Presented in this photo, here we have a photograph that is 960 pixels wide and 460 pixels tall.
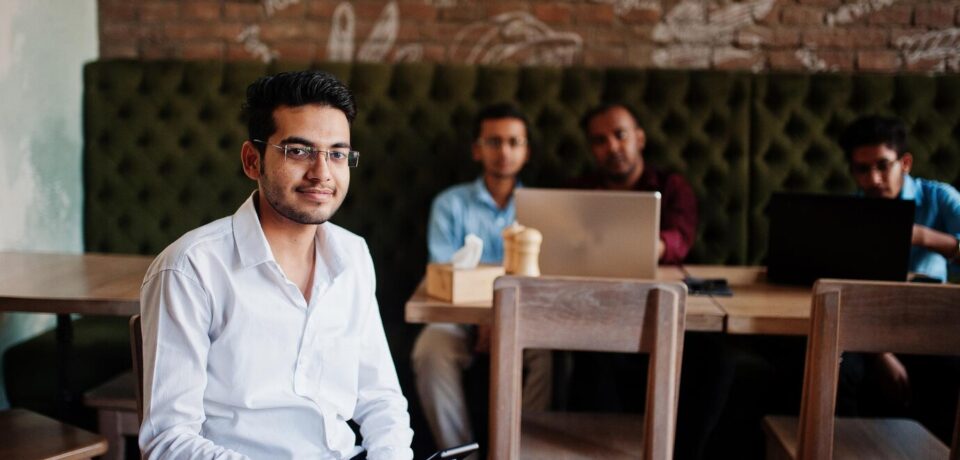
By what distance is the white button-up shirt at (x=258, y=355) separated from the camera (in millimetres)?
1256

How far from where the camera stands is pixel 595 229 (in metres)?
2.10

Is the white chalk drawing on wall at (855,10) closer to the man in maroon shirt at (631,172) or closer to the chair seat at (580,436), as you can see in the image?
the man in maroon shirt at (631,172)

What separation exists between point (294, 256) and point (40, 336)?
1.75 metres

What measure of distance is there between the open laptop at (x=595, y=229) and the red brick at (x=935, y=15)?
1978 mm

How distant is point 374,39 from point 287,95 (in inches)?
81.9

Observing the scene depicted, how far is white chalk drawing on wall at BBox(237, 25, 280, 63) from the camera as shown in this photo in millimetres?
3404

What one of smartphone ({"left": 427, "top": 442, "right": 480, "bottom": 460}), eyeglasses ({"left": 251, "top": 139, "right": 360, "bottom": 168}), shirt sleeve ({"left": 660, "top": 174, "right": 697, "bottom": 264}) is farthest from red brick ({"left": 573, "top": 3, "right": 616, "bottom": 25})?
smartphone ({"left": 427, "top": 442, "right": 480, "bottom": 460})

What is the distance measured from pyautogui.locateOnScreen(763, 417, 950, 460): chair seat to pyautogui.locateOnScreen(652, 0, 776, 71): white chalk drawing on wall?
1770mm

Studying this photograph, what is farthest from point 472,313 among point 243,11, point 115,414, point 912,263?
point 243,11

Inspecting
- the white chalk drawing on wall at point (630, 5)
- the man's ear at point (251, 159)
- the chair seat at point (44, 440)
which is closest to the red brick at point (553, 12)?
the white chalk drawing on wall at point (630, 5)

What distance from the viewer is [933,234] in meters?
2.34

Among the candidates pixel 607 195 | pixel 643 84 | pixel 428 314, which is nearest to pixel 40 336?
pixel 428 314

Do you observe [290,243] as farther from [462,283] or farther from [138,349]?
[462,283]

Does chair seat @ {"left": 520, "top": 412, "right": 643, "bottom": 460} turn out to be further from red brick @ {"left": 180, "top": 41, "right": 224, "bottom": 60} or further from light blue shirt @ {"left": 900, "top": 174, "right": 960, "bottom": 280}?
red brick @ {"left": 180, "top": 41, "right": 224, "bottom": 60}
